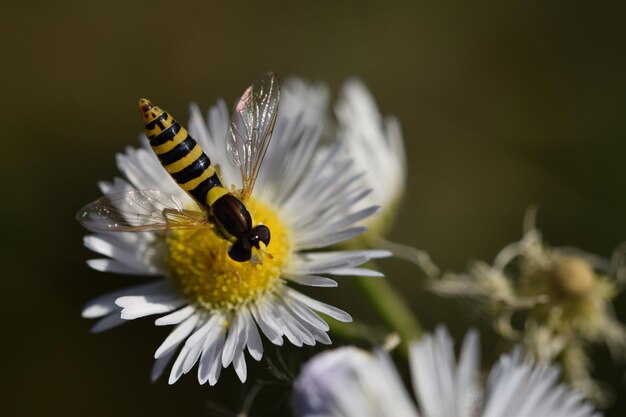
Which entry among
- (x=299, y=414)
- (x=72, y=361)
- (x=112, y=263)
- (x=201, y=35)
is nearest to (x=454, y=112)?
(x=201, y=35)

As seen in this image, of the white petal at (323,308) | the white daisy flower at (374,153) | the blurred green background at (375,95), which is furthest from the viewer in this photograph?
the blurred green background at (375,95)

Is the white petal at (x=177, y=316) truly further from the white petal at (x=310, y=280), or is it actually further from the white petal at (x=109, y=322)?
the white petal at (x=310, y=280)

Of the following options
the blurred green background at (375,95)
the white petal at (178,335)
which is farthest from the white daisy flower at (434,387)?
the blurred green background at (375,95)

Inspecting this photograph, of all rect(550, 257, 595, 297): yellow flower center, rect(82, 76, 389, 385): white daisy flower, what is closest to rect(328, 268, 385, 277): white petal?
rect(82, 76, 389, 385): white daisy flower

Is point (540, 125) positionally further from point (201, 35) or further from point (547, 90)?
point (201, 35)

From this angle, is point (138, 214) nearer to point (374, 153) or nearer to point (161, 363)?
point (161, 363)

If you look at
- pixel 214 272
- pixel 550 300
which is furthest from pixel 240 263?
pixel 550 300

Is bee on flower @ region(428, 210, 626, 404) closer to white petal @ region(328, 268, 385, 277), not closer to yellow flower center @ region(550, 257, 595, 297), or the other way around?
yellow flower center @ region(550, 257, 595, 297)
